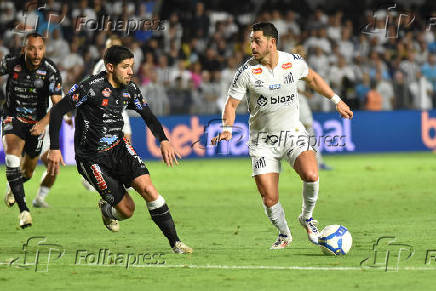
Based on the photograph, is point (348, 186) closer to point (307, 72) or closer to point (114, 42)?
point (114, 42)

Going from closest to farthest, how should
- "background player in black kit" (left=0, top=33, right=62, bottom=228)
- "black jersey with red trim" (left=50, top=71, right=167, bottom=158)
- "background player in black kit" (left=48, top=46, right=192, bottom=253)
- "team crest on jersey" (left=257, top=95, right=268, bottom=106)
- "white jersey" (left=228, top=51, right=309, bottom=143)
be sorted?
"background player in black kit" (left=48, top=46, right=192, bottom=253) < "black jersey with red trim" (left=50, top=71, right=167, bottom=158) < "white jersey" (left=228, top=51, right=309, bottom=143) < "team crest on jersey" (left=257, top=95, right=268, bottom=106) < "background player in black kit" (left=0, top=33, right=62, bottom=228)

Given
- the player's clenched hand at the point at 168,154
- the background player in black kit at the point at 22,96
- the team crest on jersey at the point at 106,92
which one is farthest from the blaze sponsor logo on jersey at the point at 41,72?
the player's clenched hand at the point at 168,154

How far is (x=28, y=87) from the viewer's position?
1274cm

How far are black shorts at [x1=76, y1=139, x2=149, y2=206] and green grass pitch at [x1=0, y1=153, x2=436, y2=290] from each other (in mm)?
648

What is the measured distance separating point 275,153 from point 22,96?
4.25m

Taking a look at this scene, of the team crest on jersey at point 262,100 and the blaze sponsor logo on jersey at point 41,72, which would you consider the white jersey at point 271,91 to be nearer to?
the team crest on jersey at point 262,100

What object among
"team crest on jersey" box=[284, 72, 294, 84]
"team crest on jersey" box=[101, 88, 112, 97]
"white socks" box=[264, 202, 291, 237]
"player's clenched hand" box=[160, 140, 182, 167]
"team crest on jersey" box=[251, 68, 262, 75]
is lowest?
"white socks" box=[264, 202, 291, 237]

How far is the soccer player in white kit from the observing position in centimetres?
1002

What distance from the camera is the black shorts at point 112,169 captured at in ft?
32.6

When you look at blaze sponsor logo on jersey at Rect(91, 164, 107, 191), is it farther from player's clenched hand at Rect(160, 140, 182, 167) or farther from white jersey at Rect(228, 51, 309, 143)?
white jersey at Rect(228, 51, 309, 143)

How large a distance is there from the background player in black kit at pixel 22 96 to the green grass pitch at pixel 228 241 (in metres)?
0.89

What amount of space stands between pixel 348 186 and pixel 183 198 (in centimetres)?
341

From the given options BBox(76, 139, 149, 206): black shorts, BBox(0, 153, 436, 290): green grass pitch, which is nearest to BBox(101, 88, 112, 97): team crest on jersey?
BBox(76, 139, 149, 206): black shorts

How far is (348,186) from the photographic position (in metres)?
17.8
